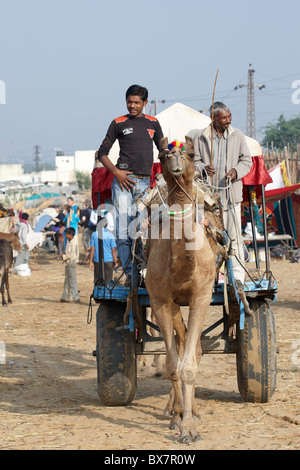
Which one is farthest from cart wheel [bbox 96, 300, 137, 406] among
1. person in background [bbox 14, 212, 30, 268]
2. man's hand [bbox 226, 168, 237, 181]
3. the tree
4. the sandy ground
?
the tree

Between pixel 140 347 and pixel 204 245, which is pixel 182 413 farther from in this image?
pixel 204 245

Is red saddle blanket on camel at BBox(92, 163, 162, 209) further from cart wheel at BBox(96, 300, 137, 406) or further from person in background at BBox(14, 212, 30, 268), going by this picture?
person in background at BBox(14, 212, 30, 268)

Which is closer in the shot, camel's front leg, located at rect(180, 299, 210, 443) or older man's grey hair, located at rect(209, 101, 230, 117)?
camel's front leg, located at rect(180, 299, 210, 443)

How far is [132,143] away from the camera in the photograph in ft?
23.0

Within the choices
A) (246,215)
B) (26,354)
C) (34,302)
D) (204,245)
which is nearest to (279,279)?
Answer: (246,215)

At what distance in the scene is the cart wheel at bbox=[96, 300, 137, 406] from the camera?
644cm

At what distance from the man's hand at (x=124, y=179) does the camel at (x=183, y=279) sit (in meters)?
1.10

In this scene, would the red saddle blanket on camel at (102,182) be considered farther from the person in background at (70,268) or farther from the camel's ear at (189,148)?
the person in background at (70,268)

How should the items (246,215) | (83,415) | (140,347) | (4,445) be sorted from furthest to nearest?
1. (246,215)
2. (140,347)
3. (83,415)
4. (4,445)

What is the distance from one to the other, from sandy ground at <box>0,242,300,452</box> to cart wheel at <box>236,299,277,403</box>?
16 cm

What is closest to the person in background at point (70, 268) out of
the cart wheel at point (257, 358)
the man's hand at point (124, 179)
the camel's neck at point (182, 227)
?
the man's hand at point (124, 179)

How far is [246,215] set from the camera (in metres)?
20.5
